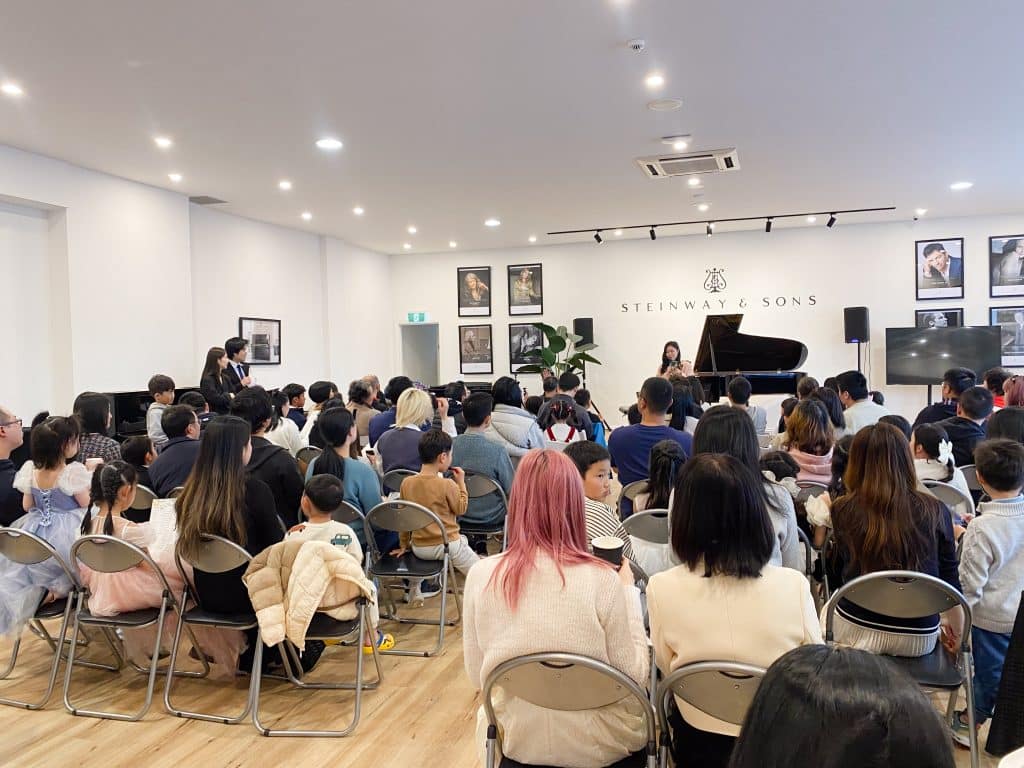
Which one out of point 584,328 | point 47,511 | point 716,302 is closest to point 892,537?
point 47,511

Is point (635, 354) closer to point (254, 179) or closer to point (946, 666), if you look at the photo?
point (254, 179)

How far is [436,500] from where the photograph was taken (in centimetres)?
415

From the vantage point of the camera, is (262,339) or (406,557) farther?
(262,339)

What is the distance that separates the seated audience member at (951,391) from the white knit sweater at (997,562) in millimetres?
2718

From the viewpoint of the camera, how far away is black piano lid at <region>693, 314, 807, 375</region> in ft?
36.2

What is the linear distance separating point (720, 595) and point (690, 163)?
689 centimetres

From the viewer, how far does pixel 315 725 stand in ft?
10.8

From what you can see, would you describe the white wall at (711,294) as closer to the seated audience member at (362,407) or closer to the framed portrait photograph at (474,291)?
the framed portrait photograph at (474,291)

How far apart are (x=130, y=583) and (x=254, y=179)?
237 inches

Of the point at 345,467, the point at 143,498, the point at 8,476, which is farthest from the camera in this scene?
the point at 345,467

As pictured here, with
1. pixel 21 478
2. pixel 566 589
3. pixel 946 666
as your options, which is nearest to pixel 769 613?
pixel 566 589

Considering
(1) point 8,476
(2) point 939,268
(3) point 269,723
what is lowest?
(3) point 269,723

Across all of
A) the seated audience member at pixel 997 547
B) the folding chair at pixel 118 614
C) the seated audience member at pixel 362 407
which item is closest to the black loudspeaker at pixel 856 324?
the seated audience member at pixel 362 407

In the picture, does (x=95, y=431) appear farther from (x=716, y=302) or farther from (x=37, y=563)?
(x=716, y=302)
